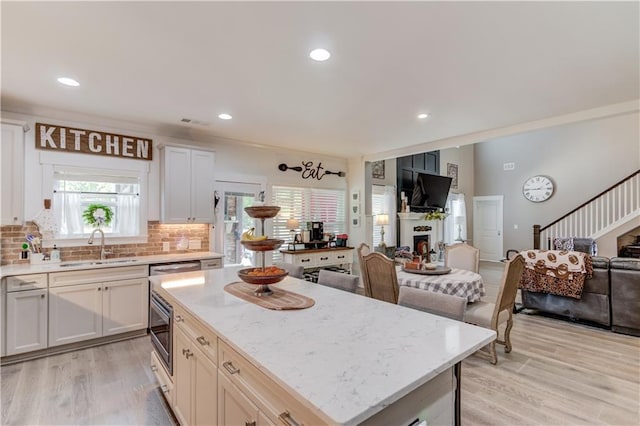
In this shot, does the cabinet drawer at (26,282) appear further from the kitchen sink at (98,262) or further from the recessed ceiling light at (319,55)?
the recessed ceiling light at (319,55)

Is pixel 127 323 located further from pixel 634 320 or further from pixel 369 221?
pixel 634 320

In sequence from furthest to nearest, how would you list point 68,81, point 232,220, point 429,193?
point 429,193 → point 232,220 → point 68,81

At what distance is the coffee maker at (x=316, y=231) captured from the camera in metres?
5.86

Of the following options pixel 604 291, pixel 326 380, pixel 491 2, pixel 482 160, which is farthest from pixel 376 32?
pixel 482 160

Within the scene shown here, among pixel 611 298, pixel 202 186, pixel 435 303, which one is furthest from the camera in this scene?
pixel 202 186

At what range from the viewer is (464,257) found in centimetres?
439

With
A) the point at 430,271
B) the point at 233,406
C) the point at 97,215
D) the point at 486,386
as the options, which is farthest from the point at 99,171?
the point at 486,386

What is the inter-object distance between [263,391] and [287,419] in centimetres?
17

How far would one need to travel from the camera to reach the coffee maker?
586 centimetres

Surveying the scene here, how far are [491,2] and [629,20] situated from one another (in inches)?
39.1

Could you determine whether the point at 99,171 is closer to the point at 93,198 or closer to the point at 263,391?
the point at 93,198

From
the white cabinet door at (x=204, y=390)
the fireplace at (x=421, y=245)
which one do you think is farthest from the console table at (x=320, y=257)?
the white cabinet door at (x=204, y=390)

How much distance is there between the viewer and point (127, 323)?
3.70m

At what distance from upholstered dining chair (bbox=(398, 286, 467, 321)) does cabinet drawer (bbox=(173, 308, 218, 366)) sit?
1.20 meters
